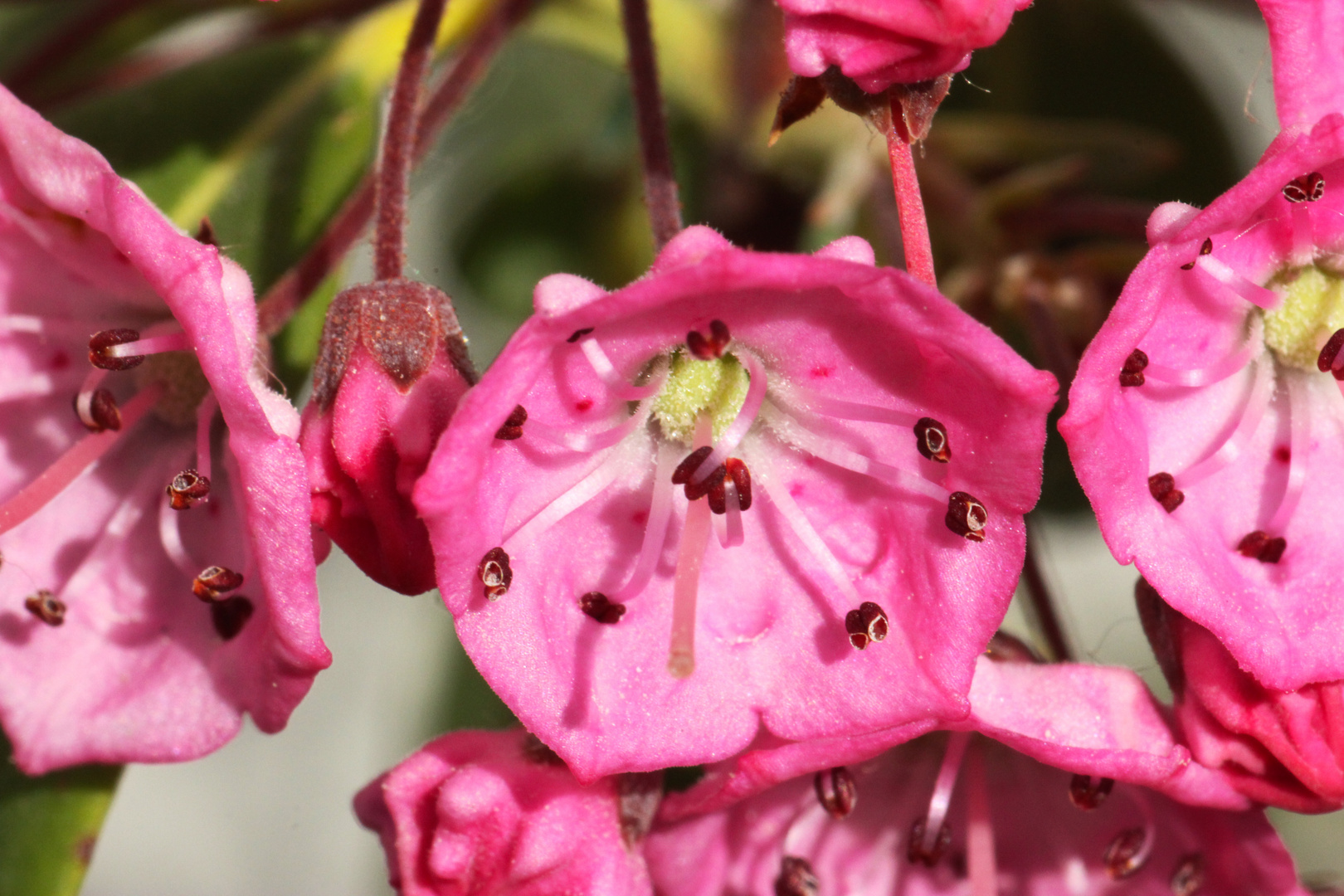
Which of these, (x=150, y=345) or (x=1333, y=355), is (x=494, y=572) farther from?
(x=1333, y=355)

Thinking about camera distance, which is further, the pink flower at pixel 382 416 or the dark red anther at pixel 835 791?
the dark red anther at pixel 835 791

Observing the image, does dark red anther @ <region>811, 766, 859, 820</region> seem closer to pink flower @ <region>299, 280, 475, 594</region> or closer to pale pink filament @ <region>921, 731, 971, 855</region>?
pale pink filament @ <region>921, 731, 971, 855</region>

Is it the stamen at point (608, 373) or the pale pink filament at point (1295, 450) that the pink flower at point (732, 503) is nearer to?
the stamen at point (608, 373)

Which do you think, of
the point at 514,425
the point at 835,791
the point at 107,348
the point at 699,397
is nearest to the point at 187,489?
the point at 107,348

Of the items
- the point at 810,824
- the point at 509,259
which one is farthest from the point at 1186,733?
the point at 509,259

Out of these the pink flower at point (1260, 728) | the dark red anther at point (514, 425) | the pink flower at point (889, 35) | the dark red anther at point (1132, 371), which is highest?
the pink flower at point (889, 35)

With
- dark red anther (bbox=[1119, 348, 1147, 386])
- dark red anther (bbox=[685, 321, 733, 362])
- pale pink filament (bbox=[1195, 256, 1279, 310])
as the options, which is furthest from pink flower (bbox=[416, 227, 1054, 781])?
pale pink filament (bbox=[1195, 256, 1279, 310])

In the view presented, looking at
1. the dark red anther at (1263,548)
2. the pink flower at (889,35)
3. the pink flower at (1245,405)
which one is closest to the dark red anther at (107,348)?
the pink flower at (889,35)
